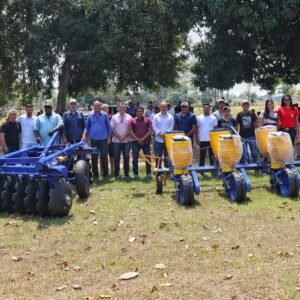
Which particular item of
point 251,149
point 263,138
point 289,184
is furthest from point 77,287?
point 251,149

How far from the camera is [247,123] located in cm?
1079

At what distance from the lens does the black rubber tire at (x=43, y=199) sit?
720cm

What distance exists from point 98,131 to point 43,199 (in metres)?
3.60

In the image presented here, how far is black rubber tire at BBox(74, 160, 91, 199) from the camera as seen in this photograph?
852 centimetres

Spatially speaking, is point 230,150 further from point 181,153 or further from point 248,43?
point 248,43

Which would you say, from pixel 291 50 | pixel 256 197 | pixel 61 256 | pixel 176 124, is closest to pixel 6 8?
pixel 291 50

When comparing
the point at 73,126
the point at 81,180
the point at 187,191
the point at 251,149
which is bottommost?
the point at 187,191

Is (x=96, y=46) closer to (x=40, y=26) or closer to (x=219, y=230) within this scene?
(x=40, y=26)

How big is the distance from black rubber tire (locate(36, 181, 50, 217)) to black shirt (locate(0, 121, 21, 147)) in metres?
3.02

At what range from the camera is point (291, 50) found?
54.3 feet

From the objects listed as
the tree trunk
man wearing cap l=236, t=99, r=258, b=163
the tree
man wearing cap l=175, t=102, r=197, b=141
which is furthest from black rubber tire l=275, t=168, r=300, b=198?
the tree trunk

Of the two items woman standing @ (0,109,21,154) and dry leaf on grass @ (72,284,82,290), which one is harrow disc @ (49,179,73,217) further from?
woman standing @ (0,109,21,154)

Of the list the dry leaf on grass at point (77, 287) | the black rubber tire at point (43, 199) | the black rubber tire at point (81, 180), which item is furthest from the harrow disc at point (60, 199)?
the dry leaf on grass at point (77, 287)

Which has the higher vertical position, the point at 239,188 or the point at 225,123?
the point at 225,123
